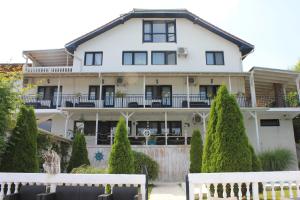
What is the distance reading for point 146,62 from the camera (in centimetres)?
2292

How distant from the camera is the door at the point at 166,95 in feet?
70.6

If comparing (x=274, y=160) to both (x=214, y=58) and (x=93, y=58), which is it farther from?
(x=93, y=58)

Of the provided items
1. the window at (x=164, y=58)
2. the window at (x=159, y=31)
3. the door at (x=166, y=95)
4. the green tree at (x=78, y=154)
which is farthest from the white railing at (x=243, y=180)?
the window at (x=159, y=31)

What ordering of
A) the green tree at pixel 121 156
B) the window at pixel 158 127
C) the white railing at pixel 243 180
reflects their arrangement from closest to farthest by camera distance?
the white railing at pixel 243 180 → the green tree at pixel 121 156 → the window at pixel 158 127

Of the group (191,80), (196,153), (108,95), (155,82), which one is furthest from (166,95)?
(196,153)

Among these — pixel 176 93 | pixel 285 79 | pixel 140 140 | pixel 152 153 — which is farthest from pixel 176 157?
pixel 285 79

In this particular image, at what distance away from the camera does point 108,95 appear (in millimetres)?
22266

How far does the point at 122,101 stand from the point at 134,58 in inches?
155

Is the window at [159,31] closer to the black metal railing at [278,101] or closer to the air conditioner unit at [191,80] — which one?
the air conditioner unit at [191,80]

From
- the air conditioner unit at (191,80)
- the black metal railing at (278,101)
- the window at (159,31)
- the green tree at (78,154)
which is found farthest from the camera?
the window at (159,31)

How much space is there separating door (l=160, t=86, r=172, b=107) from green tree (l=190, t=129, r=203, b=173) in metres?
5.89

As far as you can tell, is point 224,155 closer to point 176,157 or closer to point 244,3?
point 244,3

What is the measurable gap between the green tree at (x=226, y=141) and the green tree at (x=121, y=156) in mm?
2528

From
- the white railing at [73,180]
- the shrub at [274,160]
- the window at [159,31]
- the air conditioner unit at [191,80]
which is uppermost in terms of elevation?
the window at [159,31]
